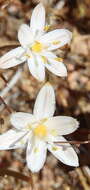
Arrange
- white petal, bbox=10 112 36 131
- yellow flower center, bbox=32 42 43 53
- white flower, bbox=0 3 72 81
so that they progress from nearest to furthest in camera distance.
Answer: white petal, bbox=10 112 36 131 < white flower, bbox=0 3 72 81 < yellow flower center, bbox=32 42 43 53

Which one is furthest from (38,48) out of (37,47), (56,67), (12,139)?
(12,139)

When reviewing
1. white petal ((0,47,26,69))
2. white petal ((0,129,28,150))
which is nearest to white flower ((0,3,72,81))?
white petal ((0,47,26,69))

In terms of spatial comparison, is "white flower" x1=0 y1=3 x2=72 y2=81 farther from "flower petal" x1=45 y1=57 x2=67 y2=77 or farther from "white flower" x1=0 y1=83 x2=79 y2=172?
"white flower" x1=0 y1=83 x2=79 y2=172

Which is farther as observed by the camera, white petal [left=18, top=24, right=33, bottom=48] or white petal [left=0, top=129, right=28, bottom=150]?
white petal [left=18, top=24, right=33, bottom=48]

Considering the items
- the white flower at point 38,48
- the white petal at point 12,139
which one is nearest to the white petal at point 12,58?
the white flower at point 38,48

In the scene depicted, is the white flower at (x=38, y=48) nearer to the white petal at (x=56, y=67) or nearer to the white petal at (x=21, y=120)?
the white petal at (x=56, y=67)

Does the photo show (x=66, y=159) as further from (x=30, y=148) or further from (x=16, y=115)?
(x=16, y=115)
